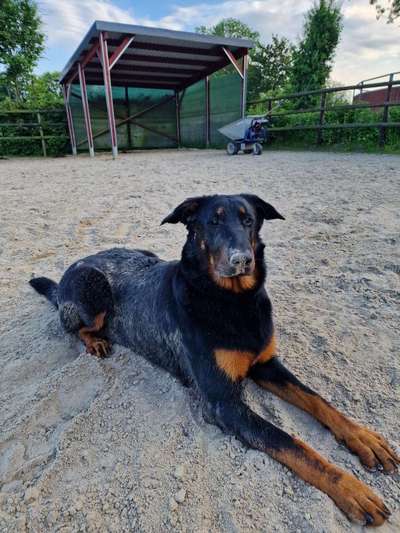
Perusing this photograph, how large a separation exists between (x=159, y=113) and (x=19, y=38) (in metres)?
9.79

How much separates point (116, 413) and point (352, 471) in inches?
51.6

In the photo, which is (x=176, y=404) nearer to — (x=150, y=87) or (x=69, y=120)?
(x=69, y=120)

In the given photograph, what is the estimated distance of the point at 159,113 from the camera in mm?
19266

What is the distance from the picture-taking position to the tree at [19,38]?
18844mm

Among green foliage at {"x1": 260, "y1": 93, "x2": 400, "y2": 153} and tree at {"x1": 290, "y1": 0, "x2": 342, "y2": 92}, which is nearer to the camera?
green foliage at {"x1": 260, "y1": 93, "x2": 400, "y2": 153}

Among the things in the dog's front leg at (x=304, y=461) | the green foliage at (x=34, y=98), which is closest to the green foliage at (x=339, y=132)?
the dog's front leg at (x=304, y=461)

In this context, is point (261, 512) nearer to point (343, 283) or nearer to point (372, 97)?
point (343, 283)

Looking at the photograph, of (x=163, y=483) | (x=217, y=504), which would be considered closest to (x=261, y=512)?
(x=217, y=504)

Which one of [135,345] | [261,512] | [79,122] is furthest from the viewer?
[79,122]

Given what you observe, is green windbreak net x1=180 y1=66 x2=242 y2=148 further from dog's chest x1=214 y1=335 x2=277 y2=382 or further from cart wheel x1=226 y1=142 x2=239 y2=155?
dog's chest x1=214 y1=335 x2=277 y2=382

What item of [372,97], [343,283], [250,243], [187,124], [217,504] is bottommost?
[217,504]

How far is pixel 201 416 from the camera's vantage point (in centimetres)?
192

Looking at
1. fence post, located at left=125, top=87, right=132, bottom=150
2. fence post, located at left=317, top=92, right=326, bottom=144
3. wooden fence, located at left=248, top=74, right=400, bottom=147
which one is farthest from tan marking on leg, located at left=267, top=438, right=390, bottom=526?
fence post, located at left=125, top=87, right=132, bottom=150

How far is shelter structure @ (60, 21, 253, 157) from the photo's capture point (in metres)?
12.4
